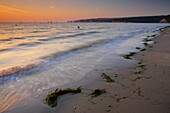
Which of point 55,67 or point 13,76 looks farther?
point 55,67

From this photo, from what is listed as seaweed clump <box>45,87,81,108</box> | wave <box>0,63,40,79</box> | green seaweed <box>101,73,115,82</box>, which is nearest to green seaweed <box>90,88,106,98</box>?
seaweed clump <box>45,87,81,108</box>

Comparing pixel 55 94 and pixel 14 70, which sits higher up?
pixel 55 94

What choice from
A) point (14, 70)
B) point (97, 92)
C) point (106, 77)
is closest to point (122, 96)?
point (97, 92)

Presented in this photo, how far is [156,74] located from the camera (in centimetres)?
738

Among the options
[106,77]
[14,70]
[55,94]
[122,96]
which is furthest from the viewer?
[14,70]

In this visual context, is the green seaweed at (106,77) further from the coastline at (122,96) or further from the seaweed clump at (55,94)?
the seaweed clump at (55,94)

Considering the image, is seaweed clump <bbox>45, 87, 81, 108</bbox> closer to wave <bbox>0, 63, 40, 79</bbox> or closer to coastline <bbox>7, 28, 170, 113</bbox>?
coastline <bbox>7, 28, 170, 113</bbox>

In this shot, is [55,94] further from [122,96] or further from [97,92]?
[122,96]

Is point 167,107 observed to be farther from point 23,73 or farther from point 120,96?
point 23,73

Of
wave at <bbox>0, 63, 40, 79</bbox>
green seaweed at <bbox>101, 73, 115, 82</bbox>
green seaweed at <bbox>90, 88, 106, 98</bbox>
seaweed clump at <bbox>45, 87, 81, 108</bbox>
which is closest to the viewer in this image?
seaweed clump at <bbox>45, 87, 81, 108</bbox>

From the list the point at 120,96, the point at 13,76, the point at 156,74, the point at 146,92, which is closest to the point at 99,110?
the point at 120,96

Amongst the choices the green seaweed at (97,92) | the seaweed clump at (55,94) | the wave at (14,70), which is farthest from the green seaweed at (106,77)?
the wave at (14,70)

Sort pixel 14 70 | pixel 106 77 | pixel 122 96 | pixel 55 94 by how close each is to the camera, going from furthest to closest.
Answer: pixel 14 70 → pixel 106 77 → pixel 55 94 → pixel 122 96

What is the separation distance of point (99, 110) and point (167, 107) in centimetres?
167
